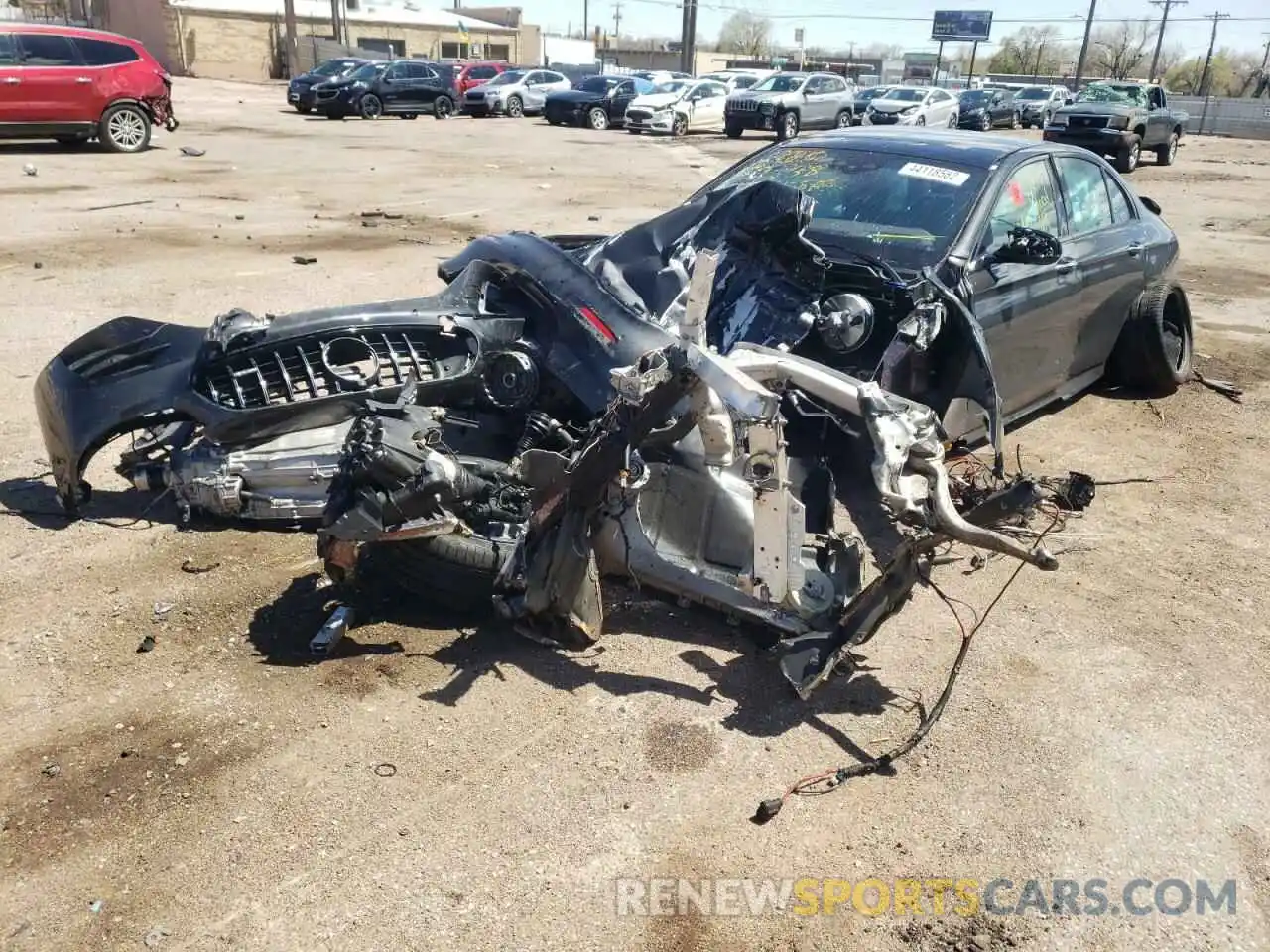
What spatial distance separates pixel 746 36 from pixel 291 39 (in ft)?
298

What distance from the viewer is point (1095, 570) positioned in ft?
14.8

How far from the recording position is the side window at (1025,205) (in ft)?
16.3

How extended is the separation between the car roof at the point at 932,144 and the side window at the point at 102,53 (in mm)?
14366

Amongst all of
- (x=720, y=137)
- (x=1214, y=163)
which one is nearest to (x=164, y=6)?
(x=720, y=137)

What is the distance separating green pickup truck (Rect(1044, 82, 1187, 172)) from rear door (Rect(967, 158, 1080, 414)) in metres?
17.7

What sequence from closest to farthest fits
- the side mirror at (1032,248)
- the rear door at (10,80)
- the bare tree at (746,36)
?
the side mirror at (1032,248)
the rear door at (10,80)
the bare tree at (746,36)

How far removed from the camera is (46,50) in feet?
50.5

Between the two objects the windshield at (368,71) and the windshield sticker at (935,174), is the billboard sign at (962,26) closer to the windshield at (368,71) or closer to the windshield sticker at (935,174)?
the windshield at (368,71)

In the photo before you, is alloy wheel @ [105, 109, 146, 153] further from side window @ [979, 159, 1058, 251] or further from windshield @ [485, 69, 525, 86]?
windshield @ [485, 69, 525, 86]

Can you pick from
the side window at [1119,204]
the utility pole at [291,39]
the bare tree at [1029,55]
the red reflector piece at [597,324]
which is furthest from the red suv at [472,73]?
the bare tree at [1029,55]

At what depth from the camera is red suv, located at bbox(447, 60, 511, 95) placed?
31903 millimetres

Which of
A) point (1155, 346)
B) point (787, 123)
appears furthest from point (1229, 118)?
point (1155, 346)

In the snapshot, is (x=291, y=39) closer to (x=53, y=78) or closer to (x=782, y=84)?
(x=782, y=84)

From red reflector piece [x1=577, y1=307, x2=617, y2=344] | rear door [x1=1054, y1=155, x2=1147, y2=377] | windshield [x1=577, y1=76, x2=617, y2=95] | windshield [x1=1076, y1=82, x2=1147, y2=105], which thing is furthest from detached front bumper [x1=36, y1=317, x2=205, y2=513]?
windshield [x1=577, y1=76, x2=617, y2=95]
